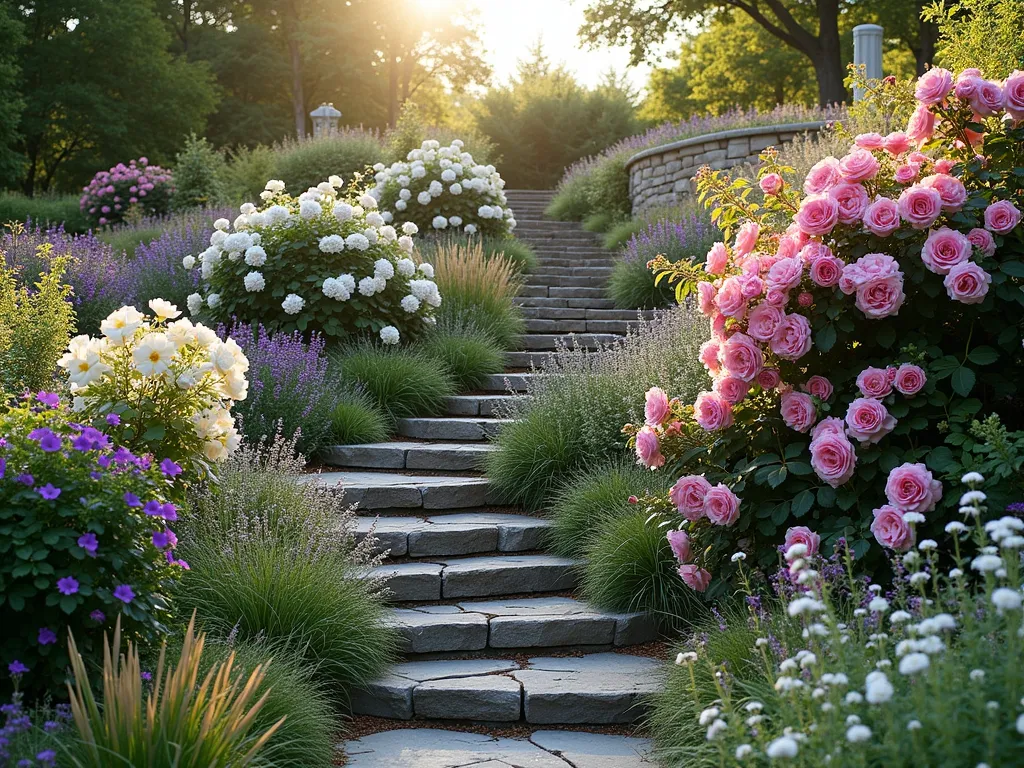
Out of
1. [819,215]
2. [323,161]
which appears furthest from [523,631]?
[323,161]

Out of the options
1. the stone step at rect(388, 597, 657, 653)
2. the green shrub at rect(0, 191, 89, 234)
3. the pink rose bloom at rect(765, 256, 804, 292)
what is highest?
the green shrub at rect(0, 191, 89, 234)

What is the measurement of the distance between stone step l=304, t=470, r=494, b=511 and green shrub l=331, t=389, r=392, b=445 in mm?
494

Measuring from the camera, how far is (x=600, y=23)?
1870 centimetres

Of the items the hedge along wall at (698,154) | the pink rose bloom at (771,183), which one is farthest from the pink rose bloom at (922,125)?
the hedge along wall at (698,154)

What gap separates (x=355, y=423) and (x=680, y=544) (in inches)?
107

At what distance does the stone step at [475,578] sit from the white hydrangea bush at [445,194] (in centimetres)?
619

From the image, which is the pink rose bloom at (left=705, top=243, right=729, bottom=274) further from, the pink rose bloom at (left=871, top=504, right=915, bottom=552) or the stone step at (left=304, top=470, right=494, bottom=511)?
the stone step at (left=304, top=470, right=494, bottom=511)

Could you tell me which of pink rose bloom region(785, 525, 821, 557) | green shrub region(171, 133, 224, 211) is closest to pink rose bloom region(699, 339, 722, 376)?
pink rose bloom region(785, 525, 821, 557)

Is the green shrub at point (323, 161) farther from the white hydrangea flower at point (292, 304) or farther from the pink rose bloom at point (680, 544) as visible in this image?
the pink rose bloom at point (680, 544)

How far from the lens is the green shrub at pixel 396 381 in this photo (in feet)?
20.3

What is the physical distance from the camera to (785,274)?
3.22 m

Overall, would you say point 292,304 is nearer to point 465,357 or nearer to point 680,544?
point 465,357

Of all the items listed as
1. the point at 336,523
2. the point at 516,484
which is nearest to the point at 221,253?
the point at 516,484

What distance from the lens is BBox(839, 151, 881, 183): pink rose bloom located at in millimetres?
3248
